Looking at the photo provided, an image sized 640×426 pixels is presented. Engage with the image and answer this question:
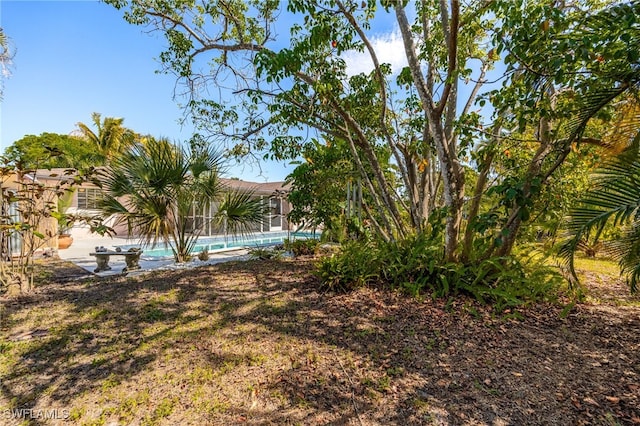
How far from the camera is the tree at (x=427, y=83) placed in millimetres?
3160

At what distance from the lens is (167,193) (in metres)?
6.26

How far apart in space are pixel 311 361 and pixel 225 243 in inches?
400

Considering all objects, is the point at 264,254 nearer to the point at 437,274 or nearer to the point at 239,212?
the point at 239,212

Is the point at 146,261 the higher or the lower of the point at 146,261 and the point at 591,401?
the higher

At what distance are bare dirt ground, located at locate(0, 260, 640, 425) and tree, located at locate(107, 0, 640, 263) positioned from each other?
140cm

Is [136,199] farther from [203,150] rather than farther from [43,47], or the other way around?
[43,47]

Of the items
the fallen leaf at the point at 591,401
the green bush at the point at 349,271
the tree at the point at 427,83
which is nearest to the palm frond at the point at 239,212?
the tree at the point at 427,83

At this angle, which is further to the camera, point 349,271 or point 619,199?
point 349,271

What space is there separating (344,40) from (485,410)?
18.0ft

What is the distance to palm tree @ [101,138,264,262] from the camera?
614cm

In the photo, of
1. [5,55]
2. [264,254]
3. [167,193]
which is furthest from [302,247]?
[5,55]

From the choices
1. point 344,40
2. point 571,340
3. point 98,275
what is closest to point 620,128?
point 571,340

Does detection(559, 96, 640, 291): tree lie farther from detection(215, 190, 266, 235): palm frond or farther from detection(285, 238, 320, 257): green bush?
detection(285, 238, 320, 257): green bush

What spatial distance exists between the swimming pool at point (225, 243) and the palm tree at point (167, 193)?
71 centimetres
